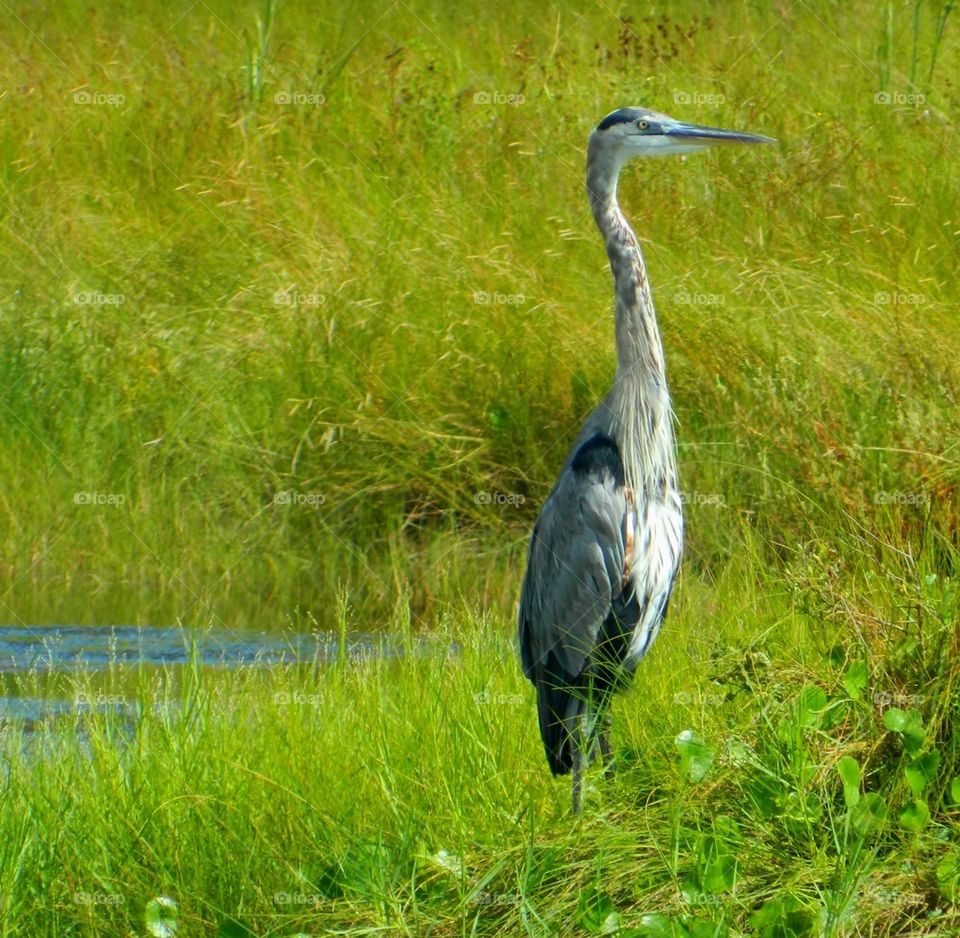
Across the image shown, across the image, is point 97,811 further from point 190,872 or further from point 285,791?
point 285,791

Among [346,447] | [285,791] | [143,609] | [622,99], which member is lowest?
[143,609]

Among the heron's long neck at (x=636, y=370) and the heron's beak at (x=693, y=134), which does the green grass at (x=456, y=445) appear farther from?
the heron's beak at (x=693, y=134)

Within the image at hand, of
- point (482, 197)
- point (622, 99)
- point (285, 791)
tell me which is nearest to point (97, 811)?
point (285, 791)

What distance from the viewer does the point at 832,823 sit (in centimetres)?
330

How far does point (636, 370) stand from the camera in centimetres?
484

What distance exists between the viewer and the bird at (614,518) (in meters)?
4.67

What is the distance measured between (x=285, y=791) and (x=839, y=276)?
17.0 ft

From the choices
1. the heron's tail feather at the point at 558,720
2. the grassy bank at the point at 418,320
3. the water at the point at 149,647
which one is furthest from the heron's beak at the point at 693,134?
the water at the point at 149,647

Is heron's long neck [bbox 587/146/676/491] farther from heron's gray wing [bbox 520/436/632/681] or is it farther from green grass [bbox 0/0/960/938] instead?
green grass [bbox 0/0/960/938]

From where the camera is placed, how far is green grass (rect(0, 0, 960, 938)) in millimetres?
3523

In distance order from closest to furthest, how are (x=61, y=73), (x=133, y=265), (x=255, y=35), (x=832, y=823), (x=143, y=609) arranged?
1. (x=832, y=823)
2. (x=143, y=609)
3. (x=133, y=265)
4. (x=61, y=73)
5. (x=255, y=35)

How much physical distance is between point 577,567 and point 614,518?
0.18 meters

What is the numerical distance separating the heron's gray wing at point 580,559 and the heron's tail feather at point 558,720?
142mm

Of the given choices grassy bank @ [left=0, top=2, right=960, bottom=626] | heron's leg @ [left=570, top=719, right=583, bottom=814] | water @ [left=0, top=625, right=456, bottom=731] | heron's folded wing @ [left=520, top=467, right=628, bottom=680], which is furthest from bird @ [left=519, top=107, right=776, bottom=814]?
water @ [left=0, top=625, right=456, bottom=731]
